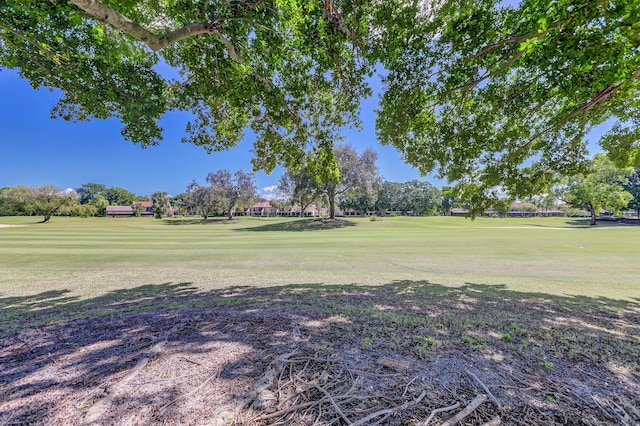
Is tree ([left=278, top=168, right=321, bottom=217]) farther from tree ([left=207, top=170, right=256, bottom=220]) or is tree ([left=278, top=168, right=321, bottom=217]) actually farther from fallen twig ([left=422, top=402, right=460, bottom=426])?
fallen twig ([left=422, top=402, right=460, bottom=426])

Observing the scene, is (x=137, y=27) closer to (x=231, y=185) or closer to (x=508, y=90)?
(x=508, y=90)

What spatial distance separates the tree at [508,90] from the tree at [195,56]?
1.46 m

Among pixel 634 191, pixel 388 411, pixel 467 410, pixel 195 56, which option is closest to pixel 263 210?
pixel 634 191

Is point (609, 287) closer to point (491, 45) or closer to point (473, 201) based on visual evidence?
point (473, 201)

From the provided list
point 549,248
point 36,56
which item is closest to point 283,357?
point 36,56

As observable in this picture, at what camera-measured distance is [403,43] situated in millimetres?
6488

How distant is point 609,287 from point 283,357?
10.4 m

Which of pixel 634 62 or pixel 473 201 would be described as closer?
pixel 634 62

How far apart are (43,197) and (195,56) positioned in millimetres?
56348

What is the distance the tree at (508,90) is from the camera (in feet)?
13.9

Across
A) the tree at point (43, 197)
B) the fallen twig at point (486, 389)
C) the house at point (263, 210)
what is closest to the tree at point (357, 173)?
the fallen twig at point (486, 389)

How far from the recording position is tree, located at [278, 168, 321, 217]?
40688 millimetres

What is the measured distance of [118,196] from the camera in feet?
438

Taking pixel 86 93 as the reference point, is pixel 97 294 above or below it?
below
